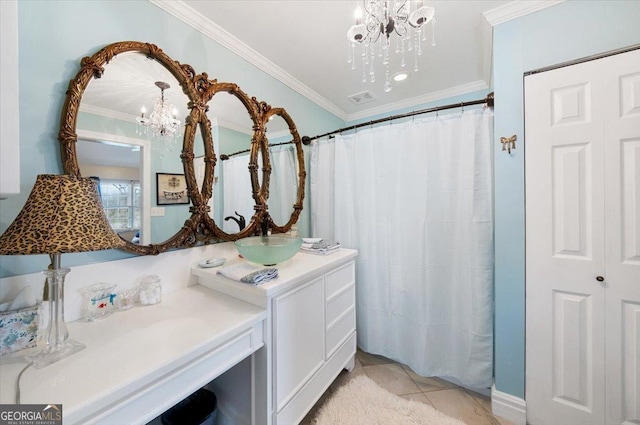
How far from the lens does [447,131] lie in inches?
62.8

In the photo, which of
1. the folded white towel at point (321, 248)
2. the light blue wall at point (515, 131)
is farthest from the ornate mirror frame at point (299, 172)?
the light blue wall at point (515, 131)

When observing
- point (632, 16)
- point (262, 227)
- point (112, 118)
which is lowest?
point (262, 227)

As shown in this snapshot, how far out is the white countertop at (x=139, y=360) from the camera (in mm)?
587

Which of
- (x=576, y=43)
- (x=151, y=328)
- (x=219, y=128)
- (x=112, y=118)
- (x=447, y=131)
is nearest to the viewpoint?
(x=151, y=328)

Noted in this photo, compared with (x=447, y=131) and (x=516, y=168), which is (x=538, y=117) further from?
(x=447, y=131)

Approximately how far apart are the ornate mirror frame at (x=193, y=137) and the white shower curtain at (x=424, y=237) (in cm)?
71

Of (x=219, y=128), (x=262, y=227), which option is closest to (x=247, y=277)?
(x=262, y=227)

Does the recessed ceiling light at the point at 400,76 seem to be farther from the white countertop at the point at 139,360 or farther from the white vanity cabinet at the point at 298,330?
the white countertop at the point at 139,360

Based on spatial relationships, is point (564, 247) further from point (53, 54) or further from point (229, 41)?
point (53, 54)

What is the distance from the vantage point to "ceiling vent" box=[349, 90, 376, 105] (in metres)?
2.37

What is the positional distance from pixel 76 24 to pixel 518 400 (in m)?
2.89

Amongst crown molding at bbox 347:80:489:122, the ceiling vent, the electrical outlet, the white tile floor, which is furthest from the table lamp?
crown molding at bbox 347:80:489:122

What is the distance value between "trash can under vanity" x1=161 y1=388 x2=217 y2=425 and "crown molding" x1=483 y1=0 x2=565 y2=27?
2.68 m

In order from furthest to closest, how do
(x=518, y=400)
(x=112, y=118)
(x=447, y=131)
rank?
1. (x=447, y=131)
2. (x=518, y=400)
3. (x=112, y=118)
